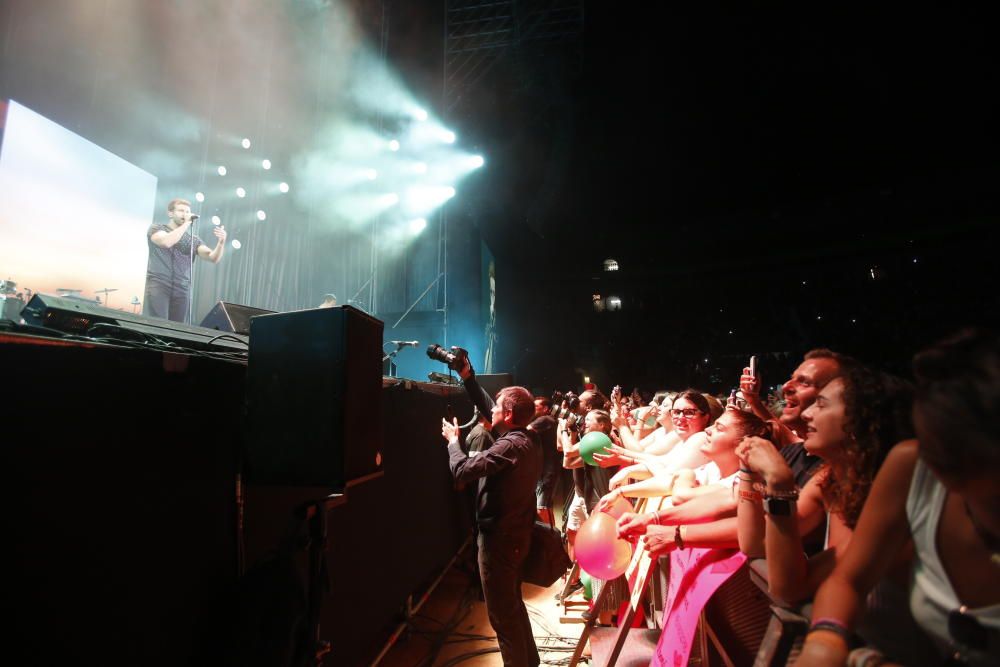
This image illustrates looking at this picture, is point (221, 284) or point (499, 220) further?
point (499, 220)

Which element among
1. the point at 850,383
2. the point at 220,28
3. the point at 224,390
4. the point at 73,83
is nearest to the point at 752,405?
the point at 850,383

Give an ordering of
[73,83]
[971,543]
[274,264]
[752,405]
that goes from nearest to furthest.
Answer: [971,543] → [752,405] → [73,83] → [274,264]

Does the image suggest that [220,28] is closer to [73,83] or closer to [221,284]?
[73,83]

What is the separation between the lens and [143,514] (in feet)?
3.56

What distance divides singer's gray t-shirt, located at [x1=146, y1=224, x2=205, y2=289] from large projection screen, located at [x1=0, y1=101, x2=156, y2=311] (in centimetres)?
121

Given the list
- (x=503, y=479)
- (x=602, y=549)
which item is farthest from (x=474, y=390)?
(x=602, y=549)

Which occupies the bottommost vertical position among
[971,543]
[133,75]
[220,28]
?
[971,543]

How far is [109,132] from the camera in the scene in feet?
16.0

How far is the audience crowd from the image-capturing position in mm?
766

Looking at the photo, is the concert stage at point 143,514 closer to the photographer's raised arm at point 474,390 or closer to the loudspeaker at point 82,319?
the loudspeaker at point 82,319

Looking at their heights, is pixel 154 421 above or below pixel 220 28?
below

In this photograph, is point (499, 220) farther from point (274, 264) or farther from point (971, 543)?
point (971, 543)

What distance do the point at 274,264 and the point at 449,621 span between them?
7.95 metres

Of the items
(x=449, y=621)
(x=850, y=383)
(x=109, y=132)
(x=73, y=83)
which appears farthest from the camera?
(x=109, y=132)
